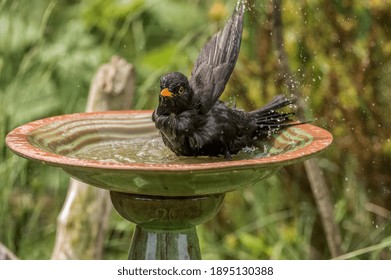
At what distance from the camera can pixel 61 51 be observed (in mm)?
5473

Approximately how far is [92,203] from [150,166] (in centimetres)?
205

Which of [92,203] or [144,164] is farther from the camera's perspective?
[92,203]

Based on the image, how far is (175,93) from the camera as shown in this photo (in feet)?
10.2

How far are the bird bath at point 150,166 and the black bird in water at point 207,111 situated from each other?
7 cm

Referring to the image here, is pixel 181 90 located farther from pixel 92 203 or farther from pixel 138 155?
pixel 92 203

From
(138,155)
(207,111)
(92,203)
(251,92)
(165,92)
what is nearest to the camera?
(165,92)

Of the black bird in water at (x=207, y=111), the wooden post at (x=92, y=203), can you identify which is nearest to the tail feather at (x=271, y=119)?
the black bird in water at (x=207, y=111)

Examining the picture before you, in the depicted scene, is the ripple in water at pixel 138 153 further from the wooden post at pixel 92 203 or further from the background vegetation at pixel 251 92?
the background vegetation at pixel 251 92

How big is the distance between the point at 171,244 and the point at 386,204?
202cm

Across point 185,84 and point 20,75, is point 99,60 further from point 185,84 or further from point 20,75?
point 185,84

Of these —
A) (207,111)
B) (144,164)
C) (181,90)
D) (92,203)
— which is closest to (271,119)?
(207,111)

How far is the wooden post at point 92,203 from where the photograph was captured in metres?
4.61

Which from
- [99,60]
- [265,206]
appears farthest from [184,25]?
[265,206]

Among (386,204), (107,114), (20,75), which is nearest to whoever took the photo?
(107,114)
